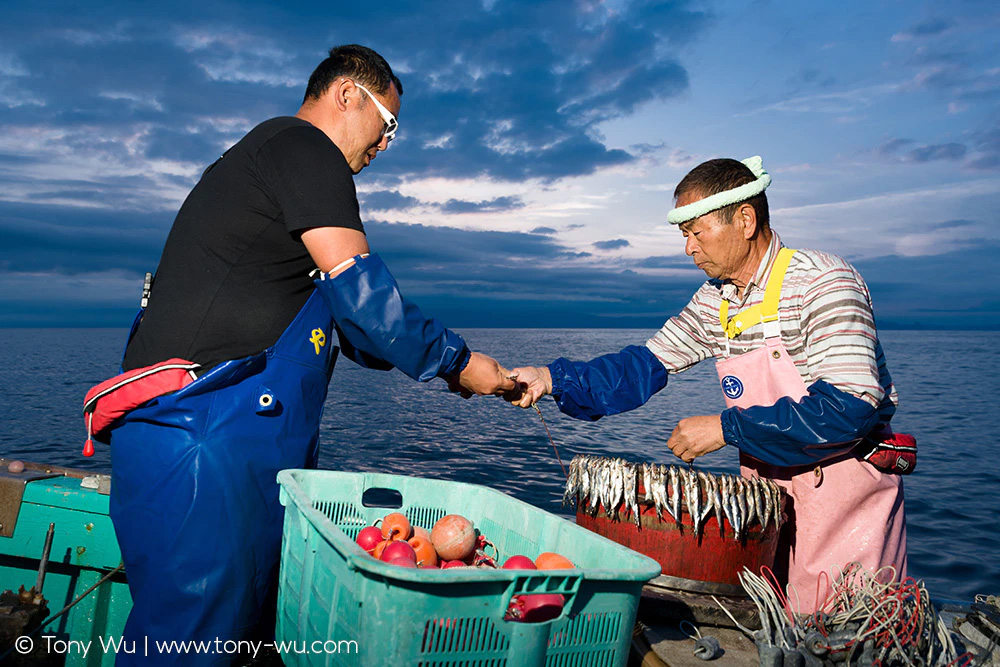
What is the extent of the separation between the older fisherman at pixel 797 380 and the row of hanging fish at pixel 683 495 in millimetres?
212

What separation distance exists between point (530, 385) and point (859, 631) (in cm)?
207

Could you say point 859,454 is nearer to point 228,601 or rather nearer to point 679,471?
point 679,471

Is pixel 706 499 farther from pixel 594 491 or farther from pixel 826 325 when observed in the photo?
pixel 826 325

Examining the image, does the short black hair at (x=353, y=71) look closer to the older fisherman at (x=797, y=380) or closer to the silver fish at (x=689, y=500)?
the older fisherman at (x=797, y=380)

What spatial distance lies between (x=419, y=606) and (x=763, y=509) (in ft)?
6.59

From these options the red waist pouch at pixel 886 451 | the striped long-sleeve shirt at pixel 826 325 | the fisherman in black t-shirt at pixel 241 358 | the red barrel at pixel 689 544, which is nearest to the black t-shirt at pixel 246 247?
the fisherman in black t-shirt at pixel 241 358

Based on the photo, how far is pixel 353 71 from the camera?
3033 millimetres

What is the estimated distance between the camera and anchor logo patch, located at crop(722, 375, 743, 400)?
11.6ft

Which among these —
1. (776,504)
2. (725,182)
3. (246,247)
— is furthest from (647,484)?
(246,247)

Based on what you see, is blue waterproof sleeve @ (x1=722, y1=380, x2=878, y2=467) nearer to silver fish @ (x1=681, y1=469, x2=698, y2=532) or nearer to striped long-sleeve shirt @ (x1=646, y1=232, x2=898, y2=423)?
striped long-sleeve shirt @ (x1=646, y1=232, x2=898, y2=423)

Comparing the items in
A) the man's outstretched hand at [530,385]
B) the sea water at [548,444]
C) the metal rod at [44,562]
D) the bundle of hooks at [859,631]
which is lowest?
the sea water at [548,444]

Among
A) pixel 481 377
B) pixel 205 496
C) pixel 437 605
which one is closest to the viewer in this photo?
pixel 437 605

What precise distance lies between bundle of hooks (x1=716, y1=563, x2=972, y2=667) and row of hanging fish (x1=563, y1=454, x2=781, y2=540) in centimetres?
28

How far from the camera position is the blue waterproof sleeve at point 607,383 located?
4090 millimetres
